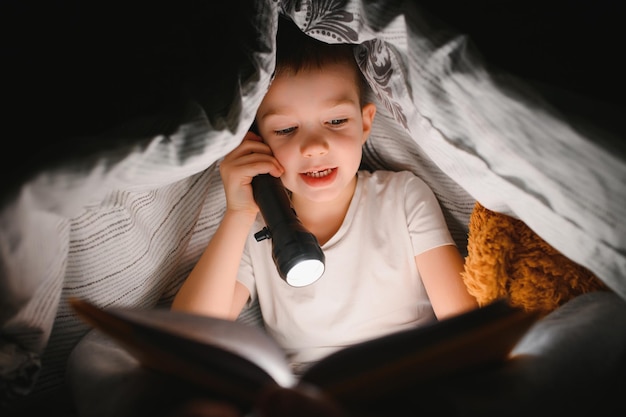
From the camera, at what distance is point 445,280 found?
103cm

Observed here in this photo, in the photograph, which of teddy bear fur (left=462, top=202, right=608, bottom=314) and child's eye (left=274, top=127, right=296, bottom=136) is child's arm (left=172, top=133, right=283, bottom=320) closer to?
child's eye (left=274, top=127, right=296, bottom=136)

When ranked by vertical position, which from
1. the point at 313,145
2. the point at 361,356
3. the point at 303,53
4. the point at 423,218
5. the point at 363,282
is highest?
the point at 303,53

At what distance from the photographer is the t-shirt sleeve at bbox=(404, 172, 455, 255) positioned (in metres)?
1.07

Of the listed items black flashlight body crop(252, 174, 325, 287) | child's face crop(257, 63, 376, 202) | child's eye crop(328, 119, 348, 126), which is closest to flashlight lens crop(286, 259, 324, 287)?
black flashlight body crop(252, 174, 325, 287)

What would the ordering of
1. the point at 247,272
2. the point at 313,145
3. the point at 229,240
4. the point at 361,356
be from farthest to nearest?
the point at 247,272 → the point at 229,240 → the point at 313,145 → the point at 361,356

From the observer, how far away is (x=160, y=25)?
2.79 ft

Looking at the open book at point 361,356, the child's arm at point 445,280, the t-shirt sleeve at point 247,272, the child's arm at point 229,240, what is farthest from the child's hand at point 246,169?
the open book at point 361,356

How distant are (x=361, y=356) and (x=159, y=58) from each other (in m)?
0.62

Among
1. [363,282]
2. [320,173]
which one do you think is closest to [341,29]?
[320,173]

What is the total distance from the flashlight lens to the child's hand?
0.27 meters

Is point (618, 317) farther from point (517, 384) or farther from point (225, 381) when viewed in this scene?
point (225, 381)

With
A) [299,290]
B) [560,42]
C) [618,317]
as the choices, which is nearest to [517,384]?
[618,317]

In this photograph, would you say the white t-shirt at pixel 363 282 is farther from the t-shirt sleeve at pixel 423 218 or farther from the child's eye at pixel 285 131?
the child's eye at pixel 285 131

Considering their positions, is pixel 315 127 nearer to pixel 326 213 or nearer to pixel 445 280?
pixel 326 213
